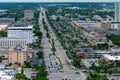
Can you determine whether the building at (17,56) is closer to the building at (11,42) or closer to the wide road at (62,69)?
the wide road at (62,69)

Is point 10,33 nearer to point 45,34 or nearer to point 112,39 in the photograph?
point 45,34

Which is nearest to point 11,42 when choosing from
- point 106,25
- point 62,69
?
point 62,69

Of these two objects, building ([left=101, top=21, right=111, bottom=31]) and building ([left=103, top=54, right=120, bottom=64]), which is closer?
building ([left=103, top=54, right=120, bottom=64])

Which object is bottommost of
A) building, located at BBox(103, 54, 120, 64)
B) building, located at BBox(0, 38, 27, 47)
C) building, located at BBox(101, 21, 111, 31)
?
building, located at BBox(101, 21, 111, 31)

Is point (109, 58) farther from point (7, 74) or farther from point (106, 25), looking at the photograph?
point (106, 25)

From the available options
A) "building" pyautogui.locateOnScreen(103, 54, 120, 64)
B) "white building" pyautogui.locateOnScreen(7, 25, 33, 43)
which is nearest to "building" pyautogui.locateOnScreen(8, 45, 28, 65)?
"building" pyautogui.locateOnScreen(103, 54, 120, 64)

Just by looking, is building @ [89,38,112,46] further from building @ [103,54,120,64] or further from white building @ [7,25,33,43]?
building @ [103,54,120,64]

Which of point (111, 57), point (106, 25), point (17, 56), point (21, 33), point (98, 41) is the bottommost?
point (106, 25)

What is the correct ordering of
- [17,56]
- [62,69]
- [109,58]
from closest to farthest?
[62,69], [17,56], [109,58]

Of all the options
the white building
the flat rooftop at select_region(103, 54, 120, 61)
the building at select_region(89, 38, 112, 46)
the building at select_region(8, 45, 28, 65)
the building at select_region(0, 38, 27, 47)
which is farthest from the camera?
the white building

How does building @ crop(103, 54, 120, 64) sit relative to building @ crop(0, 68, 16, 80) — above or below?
below

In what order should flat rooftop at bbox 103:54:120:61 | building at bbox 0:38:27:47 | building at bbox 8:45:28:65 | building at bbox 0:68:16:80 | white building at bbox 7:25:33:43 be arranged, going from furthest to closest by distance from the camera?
white building at bbox 7:25:33:43, building at bbox 0:38:27:47, flat rooftop at bbox 103:54:120:61, building at bbox 8:45:28:65, building at bbox 0:68:16:80

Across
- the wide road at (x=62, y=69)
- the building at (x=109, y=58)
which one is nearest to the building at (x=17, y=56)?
the wide road at (x=62, y=69)
